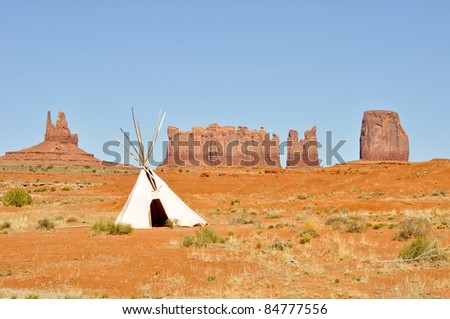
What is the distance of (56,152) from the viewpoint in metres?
121

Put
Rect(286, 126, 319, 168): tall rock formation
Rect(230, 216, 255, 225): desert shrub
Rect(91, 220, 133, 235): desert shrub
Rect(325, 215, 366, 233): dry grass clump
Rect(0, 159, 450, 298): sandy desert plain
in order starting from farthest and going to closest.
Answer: Rect(286, 126, 319, 168): tall rock formation → Rect(230, 216, 255, 225): desert shrub → Rect(325, 215, 366, 233): dry grass clump → Rect(91, 220, 133, 235): desert shrub → Rect(0, 159, 450, 298): sandy desert plain

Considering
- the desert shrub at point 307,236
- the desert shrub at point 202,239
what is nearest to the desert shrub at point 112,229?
the desert shrub at point 202,239

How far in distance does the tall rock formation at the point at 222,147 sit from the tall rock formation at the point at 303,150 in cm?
636

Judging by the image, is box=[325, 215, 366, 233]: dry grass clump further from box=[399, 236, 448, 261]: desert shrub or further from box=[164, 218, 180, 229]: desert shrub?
box=[399, 236, 448, 261]: desert shrub

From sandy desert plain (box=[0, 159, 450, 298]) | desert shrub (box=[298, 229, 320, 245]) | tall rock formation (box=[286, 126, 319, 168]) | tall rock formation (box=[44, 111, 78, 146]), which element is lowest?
sandy desert plain (box=[0, 159, 450, 298])

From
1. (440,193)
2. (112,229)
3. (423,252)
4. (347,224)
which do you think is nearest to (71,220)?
(112,229)

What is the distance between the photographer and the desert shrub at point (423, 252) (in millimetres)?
12789

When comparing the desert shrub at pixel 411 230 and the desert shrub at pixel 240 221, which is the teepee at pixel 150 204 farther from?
the desert shrub at pixel 411 230

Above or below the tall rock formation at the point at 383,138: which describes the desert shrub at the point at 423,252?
below

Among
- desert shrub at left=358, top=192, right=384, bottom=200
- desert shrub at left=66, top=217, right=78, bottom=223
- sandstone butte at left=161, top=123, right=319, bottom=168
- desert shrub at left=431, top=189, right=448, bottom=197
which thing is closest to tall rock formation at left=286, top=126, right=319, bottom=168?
sandstone butte at left=161, top=123, right=319, bottom=168

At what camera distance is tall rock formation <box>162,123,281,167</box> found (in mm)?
123562

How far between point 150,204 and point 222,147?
10222 centimetres

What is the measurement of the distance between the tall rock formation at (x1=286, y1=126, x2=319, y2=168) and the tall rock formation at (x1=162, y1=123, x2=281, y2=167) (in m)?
6.36

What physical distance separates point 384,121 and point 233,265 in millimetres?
102223
